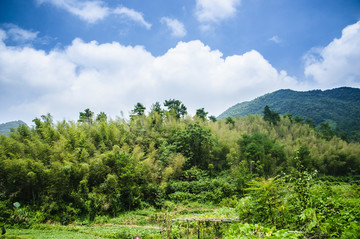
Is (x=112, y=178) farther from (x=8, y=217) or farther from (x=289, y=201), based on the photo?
(x=289, y=201)

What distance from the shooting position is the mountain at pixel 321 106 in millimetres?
50603

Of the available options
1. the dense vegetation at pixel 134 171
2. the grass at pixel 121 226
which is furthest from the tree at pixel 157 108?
the grass at pixel 121 226

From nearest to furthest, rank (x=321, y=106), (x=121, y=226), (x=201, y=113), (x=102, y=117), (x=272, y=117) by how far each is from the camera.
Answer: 1. (x=121, y=226)
2. (x=102, y=117)
3. (x=201, y=113)
4. (x=272, y=117)
5. (x=321, y=106)

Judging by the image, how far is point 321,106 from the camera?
58.8 m

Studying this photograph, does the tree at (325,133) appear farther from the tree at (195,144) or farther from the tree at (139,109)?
the tree at (139,109)

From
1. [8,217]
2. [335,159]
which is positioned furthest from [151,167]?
[335,159]

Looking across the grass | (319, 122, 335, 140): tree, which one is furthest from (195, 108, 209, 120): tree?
(319, 122, 335, 140): tree

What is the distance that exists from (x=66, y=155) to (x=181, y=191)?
9.72m

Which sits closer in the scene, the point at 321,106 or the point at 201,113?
the point at 201,113

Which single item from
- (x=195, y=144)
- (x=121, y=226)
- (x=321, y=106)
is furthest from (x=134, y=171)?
(x=321, y=106)

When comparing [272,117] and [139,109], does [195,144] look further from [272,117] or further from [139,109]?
[272,117]

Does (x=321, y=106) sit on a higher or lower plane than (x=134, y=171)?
higher

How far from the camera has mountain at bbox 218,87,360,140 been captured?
50.6 meters

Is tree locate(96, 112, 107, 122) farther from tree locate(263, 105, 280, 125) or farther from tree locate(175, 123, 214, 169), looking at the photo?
tree locate(263, 105, 280, 125)
